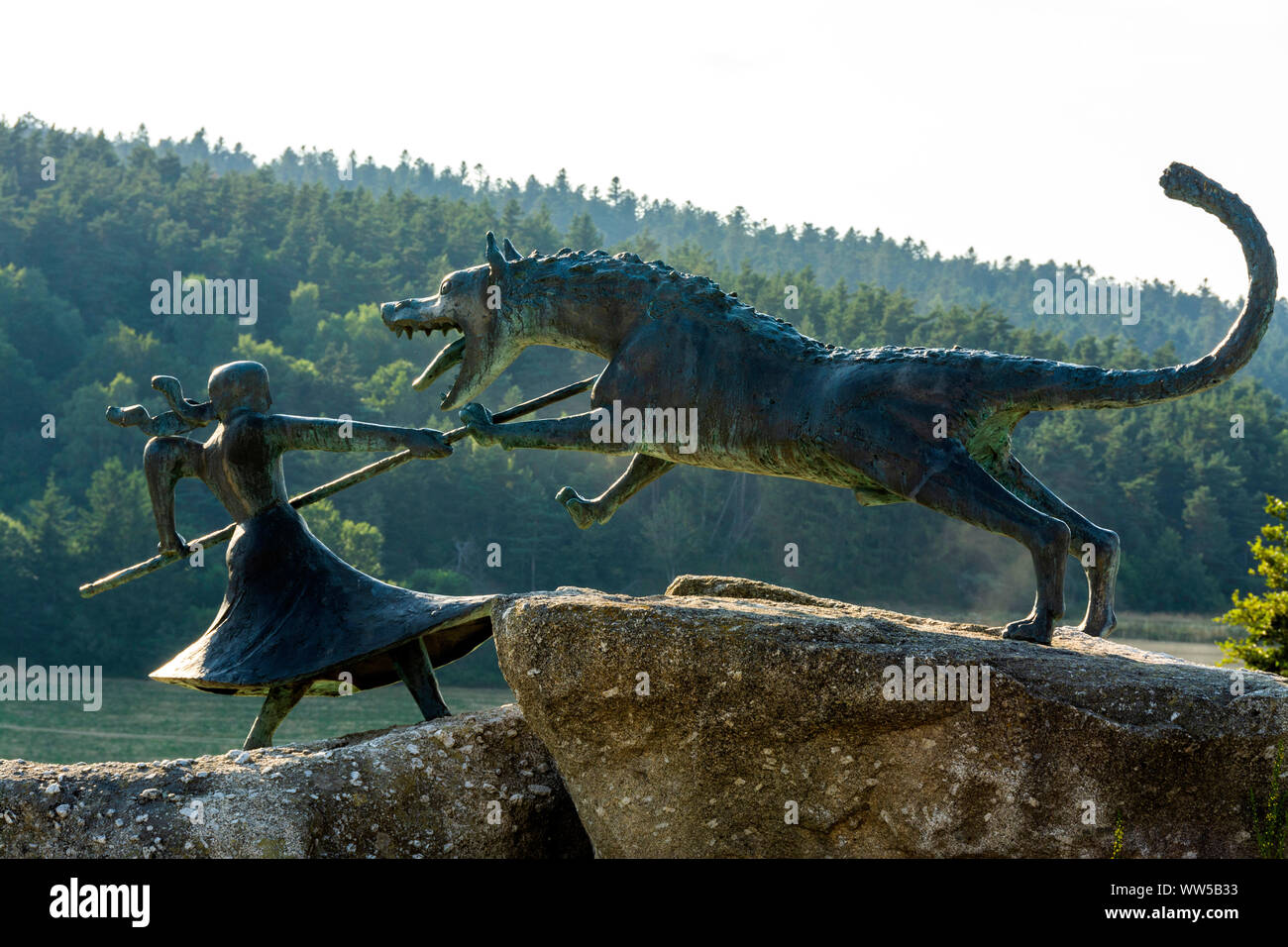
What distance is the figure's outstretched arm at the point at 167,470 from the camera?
6.58 metres

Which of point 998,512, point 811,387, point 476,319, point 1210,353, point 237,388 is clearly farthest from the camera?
point 476,319

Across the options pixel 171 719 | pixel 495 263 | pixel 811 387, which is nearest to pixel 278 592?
pixel 495 263

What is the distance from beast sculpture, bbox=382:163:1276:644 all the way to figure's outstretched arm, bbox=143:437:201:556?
1.06 metres

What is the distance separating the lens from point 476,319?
6594mm

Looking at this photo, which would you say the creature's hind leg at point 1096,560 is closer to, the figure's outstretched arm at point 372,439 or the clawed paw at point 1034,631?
the clawed paw at point 1034,631

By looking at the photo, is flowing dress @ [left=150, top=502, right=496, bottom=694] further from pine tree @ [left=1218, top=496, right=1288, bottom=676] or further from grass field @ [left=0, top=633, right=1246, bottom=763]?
grass field @ [left=0, top=633, right=1246, bottom=763]

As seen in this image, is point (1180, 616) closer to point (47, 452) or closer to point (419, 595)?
point (47, 452)

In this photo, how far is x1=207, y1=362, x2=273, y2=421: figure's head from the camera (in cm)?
645

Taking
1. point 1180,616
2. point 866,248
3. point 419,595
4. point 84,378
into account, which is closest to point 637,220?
point 866,248

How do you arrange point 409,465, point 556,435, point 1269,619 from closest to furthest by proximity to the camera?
point 556,435 < point 1269,619 < point 409,465

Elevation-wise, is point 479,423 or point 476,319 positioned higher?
point 476,319

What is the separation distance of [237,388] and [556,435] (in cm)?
143

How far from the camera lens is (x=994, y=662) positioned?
525 cm
